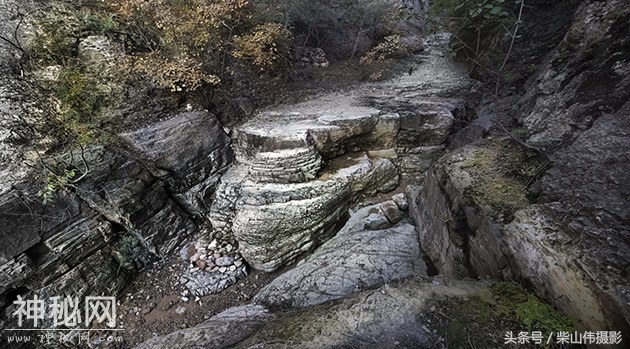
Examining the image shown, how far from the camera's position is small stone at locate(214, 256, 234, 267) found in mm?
5816

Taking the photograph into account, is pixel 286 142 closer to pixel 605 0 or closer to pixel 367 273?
pixel 367 273

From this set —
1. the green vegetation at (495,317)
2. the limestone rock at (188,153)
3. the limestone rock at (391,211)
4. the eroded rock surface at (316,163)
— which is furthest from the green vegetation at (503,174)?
the limestone rock at (188,153)

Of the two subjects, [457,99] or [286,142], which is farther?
[457,99]

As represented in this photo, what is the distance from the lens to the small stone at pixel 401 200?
6.34 m

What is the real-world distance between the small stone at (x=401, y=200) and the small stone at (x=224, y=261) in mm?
3753

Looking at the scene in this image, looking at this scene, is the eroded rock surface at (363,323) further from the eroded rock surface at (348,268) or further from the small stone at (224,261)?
the small stone at (224,261)

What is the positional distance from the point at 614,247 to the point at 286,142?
5.13m

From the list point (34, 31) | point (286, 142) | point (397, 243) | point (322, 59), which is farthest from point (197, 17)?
point (397, 243)

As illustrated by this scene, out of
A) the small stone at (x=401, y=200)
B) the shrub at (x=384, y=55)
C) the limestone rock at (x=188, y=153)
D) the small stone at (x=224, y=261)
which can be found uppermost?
the shrub at (x=384, y=55)

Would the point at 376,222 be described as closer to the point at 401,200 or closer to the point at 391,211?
the point at 391,211

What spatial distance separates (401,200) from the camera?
6.40 meters

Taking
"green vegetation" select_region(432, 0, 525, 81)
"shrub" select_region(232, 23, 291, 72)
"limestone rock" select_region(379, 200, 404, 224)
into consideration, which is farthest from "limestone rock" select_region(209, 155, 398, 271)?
"green vegetation" select_region(432, 0, 525, 81)

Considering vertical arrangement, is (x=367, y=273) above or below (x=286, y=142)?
below

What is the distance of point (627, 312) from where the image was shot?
1.87 metres
